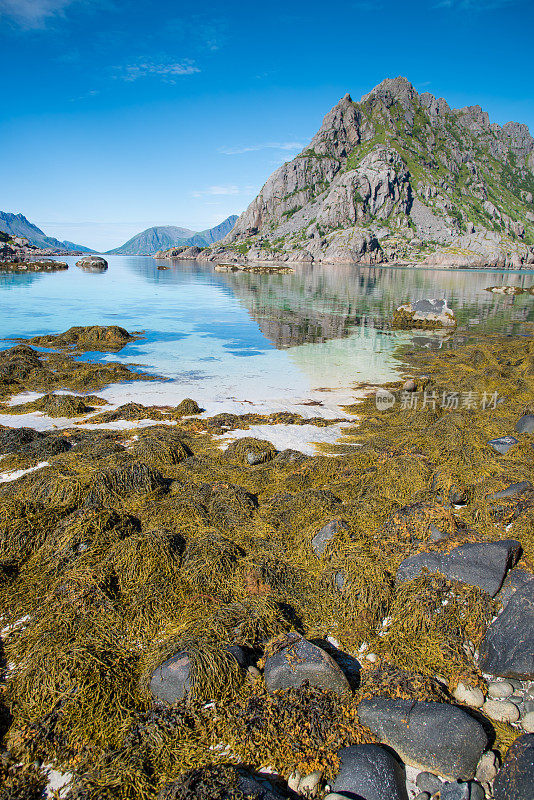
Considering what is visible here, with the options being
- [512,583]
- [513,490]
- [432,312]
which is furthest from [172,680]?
[432,312]

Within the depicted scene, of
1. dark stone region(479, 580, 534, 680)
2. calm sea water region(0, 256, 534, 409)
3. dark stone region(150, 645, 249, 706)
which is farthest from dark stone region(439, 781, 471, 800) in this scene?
calm sea water region(0, 256, 534, 409)

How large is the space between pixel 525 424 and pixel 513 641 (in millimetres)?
6088

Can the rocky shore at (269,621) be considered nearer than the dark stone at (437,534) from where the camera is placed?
Yes

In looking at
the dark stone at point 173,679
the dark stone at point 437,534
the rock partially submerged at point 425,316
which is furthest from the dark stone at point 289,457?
the rock partially submerged at point 425,316

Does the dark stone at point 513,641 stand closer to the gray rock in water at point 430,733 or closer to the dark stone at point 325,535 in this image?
the gray rock in water at point 430,733

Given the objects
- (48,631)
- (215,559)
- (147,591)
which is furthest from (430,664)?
(48,631)

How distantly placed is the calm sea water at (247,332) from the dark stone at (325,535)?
6.85 meters

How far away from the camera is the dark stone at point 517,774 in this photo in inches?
104

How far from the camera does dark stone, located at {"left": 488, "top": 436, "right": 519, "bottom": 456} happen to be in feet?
25.4

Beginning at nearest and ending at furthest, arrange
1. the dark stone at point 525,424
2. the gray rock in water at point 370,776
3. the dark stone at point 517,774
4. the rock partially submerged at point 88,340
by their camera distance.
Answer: the dark stone at point 517,774 → the gray rock in water at point 370,776 → the dark stone at point 525,424 → the rock partially submerged at point 88,340

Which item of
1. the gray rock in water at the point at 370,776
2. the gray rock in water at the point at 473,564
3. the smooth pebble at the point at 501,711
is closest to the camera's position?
the gray rock in water at the point at 370,776

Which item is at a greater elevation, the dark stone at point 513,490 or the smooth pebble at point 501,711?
the dark stone at point 513,490

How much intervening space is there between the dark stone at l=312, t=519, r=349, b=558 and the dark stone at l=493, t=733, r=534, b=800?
2714mm

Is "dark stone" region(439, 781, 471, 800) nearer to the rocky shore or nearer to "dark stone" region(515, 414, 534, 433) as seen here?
the rocky shore
